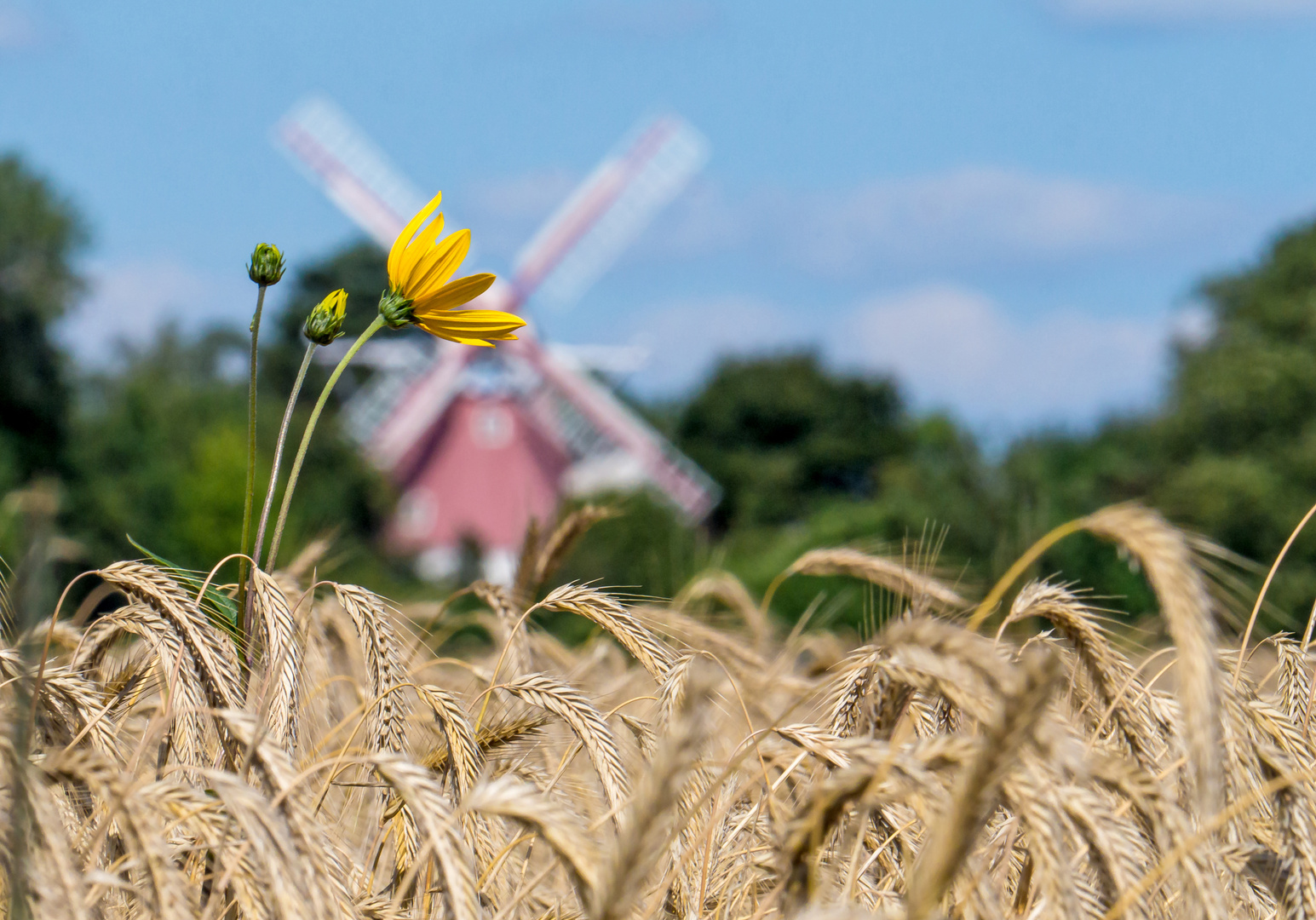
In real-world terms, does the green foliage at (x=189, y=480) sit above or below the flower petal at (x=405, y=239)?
below

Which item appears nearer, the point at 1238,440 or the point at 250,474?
the point at 250,474

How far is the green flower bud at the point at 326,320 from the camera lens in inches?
88.0

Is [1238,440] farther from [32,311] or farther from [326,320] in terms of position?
[326,320]

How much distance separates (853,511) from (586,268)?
15.8 metres

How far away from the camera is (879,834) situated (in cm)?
239

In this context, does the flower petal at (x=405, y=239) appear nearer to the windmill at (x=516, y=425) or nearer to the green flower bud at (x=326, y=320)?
the green flower bud at (x=326, y=320)

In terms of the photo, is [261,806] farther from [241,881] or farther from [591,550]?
[591,550]

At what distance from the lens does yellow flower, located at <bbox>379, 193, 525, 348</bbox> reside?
236 centimetres

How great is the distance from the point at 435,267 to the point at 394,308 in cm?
11

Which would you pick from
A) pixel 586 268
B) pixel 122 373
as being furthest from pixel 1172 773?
pixel 122 373

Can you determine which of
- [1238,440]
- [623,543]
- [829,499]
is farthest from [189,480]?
[829,499]

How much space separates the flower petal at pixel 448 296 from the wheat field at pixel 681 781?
558 millimetres

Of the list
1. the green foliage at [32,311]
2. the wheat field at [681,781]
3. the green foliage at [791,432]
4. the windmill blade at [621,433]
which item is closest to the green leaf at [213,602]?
the wheat field at [681,781]

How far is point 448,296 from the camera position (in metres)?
2.41
